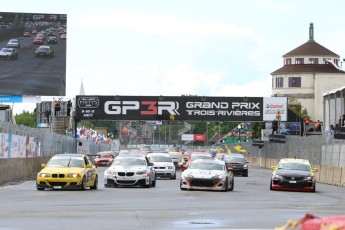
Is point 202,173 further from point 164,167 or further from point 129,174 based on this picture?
point 164,167

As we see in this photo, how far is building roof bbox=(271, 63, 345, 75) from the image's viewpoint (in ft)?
531

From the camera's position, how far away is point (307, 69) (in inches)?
6393

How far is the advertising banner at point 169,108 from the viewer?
77.1 metres

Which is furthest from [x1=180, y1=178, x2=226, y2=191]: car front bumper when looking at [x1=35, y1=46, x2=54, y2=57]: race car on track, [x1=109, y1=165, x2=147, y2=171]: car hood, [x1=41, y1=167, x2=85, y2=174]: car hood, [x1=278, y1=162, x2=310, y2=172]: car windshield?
[x1=35, y1=46, x2=54, y2=57]: race car on track

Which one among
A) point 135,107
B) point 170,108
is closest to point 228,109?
point 170,108

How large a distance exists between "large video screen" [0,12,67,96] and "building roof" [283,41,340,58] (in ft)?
360

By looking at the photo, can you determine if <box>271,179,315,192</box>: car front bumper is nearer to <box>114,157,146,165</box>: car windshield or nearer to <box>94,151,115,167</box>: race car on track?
<box>114,157,146,165</box>: car windshield

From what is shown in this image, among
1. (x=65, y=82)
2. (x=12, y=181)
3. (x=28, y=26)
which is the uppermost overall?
(x=28, y=26)

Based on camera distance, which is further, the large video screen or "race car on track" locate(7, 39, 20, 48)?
"race car on track" locate(7, 39, 20, 48)

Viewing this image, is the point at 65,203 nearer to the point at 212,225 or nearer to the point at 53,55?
the point at 212,225

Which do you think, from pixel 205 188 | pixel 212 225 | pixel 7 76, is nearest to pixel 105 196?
pixel 205 188

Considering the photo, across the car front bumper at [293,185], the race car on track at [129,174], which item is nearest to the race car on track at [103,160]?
the car front bumper at [293,185]

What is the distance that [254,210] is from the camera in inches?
831

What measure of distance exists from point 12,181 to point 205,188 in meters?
11.1
